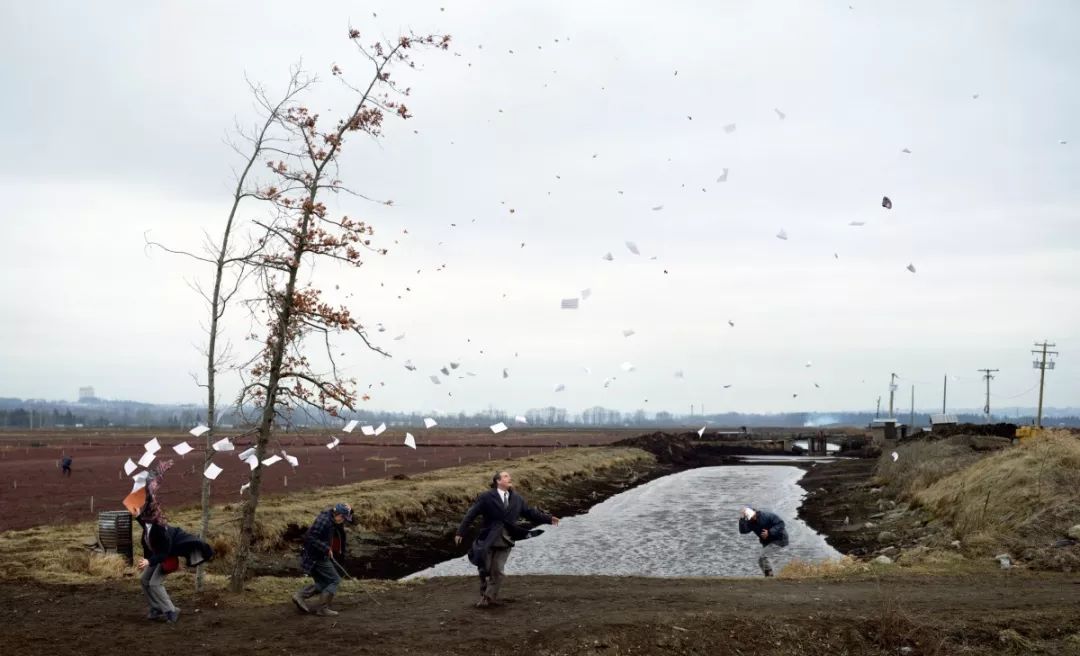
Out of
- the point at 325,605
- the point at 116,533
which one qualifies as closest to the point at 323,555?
the point at 325,605

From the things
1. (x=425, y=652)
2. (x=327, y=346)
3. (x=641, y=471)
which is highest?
(x=327, y=346)

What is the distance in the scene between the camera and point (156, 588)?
46.2 feet

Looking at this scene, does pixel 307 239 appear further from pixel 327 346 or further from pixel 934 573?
pixel 934 573

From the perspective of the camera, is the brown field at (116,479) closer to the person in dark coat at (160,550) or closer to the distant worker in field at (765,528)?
the person in dark coat at (160,550)

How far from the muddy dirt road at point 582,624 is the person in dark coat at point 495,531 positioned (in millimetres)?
576

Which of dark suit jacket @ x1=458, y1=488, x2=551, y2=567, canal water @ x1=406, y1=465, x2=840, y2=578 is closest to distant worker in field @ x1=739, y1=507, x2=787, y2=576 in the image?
canal water @ x1=406, y1=465, x2=840, y2=578

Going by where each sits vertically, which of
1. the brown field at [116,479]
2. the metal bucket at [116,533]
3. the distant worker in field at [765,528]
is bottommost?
the brown field at [116,479]

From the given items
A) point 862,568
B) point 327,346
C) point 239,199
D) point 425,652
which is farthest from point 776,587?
point 239,199

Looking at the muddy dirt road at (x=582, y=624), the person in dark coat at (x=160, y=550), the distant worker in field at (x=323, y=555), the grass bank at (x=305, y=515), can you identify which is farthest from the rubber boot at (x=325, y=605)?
the grass bank at (x=305, y=515)

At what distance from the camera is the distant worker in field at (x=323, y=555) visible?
14414mm

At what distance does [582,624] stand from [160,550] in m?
6.49

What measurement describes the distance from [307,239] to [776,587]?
11004 mm

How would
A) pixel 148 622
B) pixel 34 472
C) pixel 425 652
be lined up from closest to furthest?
pixel 425 652
pixel 148 622
pixel 34 472

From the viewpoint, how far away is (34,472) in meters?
54.7
